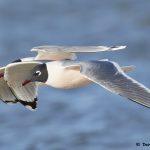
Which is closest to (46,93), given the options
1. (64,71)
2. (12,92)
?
(12,92)

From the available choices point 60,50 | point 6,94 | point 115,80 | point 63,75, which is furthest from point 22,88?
point 115,80

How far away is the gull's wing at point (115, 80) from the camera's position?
176 inches

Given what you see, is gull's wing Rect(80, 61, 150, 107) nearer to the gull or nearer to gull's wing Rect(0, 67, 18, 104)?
the gull

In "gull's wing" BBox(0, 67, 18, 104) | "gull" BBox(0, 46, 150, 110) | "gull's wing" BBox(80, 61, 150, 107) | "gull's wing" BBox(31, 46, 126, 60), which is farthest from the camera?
"gull's wing" BBox(0, 67, 18, 104)

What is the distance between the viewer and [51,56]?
5.74 meters

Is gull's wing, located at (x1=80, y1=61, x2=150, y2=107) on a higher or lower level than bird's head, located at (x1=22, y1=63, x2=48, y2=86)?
higher

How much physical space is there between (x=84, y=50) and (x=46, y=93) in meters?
2.59

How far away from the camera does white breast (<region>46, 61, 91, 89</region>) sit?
202 inches

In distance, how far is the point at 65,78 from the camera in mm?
5145

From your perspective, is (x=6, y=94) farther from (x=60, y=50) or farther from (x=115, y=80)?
(x=115, y=80)

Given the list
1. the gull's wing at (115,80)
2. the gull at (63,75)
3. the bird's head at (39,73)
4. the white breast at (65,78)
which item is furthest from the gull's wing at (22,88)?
the gull's wing at (115,80)

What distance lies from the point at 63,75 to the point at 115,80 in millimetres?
484

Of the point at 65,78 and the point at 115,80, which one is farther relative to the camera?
the point at 65,78

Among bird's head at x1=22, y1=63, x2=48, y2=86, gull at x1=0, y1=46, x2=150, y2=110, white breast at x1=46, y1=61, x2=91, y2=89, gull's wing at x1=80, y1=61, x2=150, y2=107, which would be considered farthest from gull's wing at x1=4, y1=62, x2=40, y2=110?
gull's wing at x1=80, y1=61, x2=150, y2=107
